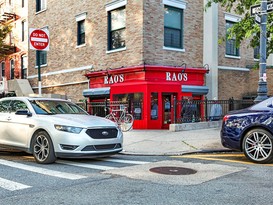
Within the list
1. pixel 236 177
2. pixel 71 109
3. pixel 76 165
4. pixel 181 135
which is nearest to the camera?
pixel 236 177

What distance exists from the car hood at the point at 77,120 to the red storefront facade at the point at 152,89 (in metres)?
7.43

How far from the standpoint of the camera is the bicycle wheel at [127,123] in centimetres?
1477

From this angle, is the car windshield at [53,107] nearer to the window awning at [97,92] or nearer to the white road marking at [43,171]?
→ the white road marking at [43,171]

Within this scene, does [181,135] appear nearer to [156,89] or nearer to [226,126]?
[156,89]

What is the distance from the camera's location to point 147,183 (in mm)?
5852

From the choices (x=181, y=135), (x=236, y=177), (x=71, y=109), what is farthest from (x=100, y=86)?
(x=236, y=177)

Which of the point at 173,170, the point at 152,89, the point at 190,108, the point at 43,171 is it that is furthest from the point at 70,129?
the point at 152,89

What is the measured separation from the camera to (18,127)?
27.8 ft

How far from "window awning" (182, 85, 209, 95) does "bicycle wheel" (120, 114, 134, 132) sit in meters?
3.35

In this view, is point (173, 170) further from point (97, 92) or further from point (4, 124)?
point (97, 92)

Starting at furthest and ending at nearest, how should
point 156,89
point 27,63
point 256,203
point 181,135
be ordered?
point 27,63 → point 156,89 → point 181,135 → point 256,203

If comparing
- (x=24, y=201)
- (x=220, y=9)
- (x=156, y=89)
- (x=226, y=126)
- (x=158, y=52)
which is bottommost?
(x=24, y=201)

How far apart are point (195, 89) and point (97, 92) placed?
198 inches

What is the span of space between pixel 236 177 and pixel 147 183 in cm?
170
